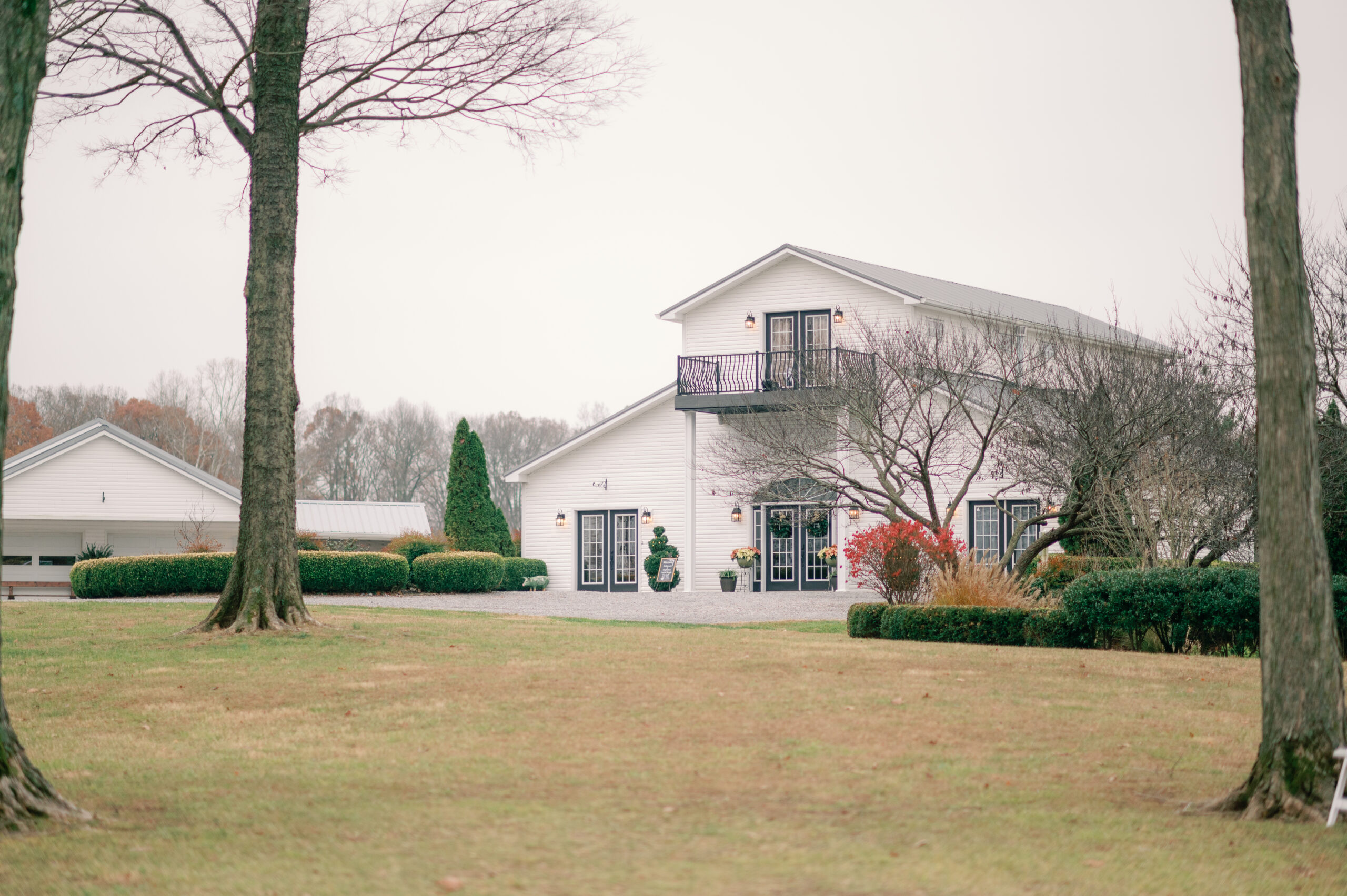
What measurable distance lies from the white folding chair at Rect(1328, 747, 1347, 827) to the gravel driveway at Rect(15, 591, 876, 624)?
13.1 m

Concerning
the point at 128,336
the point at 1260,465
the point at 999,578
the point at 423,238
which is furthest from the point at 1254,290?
the point at 128,336

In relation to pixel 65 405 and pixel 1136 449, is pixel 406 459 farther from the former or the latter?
pixel 1136 449

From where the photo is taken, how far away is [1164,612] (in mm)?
13703

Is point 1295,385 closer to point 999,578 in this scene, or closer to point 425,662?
point 425,662

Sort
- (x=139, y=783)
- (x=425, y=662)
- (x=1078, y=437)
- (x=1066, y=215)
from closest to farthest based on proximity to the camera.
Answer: (x=139, y=783) < (x=425, y=662) < (x=1078, y=437) < (x=1066, y=215)

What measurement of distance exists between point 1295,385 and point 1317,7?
9.45 metres

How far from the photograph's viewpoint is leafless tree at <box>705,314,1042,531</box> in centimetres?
2056

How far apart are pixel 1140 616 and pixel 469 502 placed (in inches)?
812

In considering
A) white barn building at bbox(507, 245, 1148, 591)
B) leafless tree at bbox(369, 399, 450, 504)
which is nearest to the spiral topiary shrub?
white barn building at bbox(507, 245, 1148, 591)

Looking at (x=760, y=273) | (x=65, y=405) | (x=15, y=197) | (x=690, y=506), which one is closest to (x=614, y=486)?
(x=690, y=506)

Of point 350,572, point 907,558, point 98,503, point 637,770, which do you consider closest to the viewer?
point 637,770

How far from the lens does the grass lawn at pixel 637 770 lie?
489 centimetres

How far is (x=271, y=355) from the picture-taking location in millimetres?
13852

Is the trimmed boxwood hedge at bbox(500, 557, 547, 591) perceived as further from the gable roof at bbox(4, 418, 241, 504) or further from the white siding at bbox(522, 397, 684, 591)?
the gable roof at bbox(4, 418, 241, 504)
